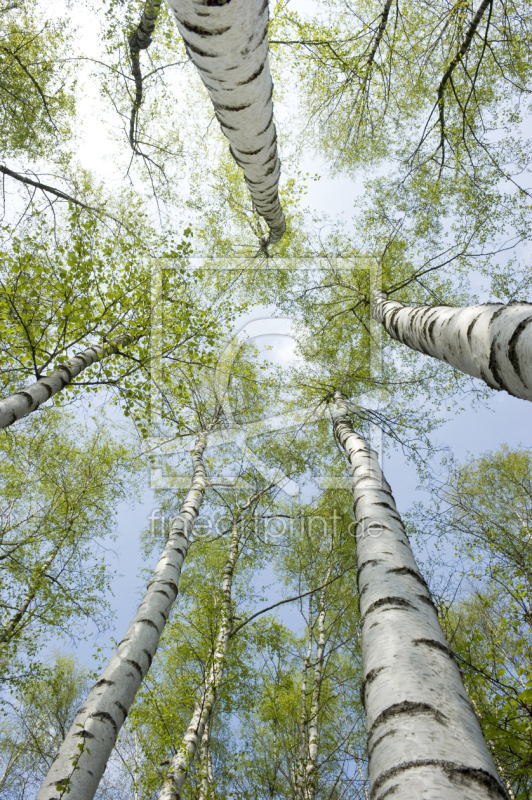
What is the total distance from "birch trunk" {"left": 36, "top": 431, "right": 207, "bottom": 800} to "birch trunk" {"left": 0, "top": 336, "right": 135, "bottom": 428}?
195 cm

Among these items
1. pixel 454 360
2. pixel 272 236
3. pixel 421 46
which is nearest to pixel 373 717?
pixel 454 360

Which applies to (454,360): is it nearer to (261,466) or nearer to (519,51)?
(519,51)

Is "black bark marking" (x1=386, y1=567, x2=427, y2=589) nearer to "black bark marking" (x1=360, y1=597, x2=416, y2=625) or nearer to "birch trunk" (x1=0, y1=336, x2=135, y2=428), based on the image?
"black bark marking" (x1=360, y1=597, x2=416, y2=625)

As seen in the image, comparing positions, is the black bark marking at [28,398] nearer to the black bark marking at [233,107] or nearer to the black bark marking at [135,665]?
the black bark marking at [135,665]

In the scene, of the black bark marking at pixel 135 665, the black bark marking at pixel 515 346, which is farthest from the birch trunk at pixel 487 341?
the black bark marking at pixel 135 665

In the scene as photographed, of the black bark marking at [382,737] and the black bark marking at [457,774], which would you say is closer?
the black bark marking at [457,774]

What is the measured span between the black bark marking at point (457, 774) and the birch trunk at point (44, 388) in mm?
3221

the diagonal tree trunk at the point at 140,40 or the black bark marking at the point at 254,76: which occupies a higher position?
the diagonal tree trunk at the point at 140,40

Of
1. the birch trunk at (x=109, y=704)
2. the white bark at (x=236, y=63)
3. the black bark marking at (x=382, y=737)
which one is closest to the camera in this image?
the black bark marking at (x=382, y=737)

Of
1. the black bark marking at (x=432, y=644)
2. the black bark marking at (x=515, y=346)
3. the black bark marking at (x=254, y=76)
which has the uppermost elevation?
the black bark marking at (x=254, y=76)

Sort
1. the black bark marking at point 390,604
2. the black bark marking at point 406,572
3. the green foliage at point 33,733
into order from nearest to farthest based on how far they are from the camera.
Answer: the black bark marking at point 390,604
the black bark marking at point 406,572
the green foliage at point 33,733

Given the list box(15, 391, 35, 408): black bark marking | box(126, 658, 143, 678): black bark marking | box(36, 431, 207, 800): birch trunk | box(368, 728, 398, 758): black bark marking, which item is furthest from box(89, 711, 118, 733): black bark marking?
box(15, 391, 35, 408): black bark marking

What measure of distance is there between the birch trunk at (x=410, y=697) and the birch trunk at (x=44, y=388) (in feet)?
9.62

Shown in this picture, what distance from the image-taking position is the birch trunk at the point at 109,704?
6.46ft
